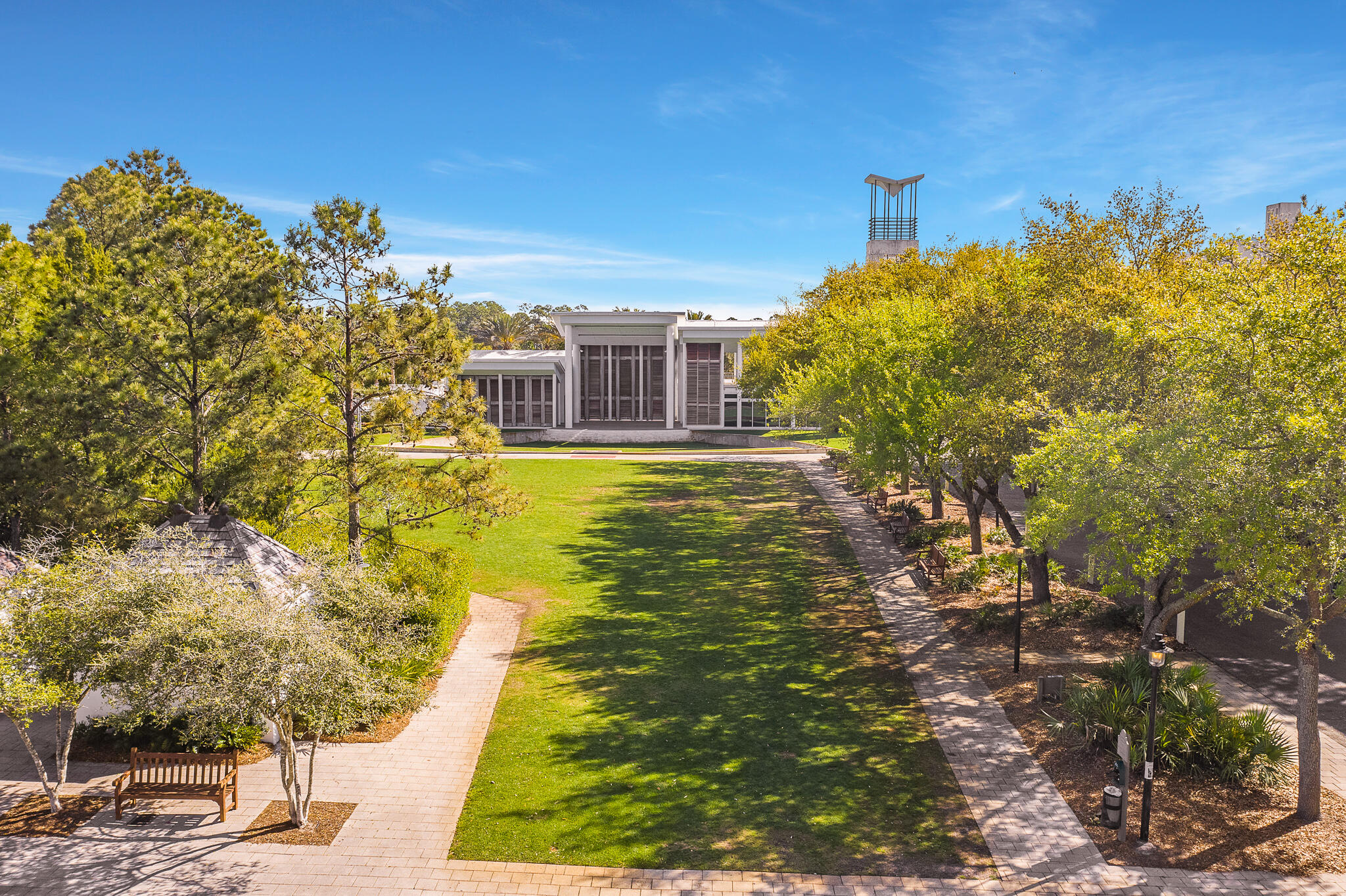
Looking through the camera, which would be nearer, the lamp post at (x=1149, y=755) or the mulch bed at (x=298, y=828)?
the lamp post at (x=1149, y=755)

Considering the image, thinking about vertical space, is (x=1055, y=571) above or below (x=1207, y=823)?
above

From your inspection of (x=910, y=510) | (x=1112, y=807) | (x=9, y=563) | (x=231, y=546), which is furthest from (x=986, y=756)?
(x=9, y=563)

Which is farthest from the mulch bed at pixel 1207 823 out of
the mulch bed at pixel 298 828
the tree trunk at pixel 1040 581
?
the mulch bed at pixel 298 828

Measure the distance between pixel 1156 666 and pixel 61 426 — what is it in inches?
856

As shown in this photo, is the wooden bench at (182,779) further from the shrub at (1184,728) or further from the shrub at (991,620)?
the shrub at (991,620)

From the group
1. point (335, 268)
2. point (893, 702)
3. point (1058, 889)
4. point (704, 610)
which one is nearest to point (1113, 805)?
point (1058, 889)

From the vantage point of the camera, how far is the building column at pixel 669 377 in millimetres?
62844

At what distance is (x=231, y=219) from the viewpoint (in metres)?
29.2

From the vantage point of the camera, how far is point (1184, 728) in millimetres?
12133

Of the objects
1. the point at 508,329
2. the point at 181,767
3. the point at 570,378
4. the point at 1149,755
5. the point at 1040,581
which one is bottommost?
the point at 181,767

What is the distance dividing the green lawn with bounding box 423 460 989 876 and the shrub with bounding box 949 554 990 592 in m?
2.66

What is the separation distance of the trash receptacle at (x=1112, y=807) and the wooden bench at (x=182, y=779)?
12044mm

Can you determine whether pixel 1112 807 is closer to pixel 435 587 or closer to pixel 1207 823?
pixel 1207 823

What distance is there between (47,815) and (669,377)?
5473 cm
